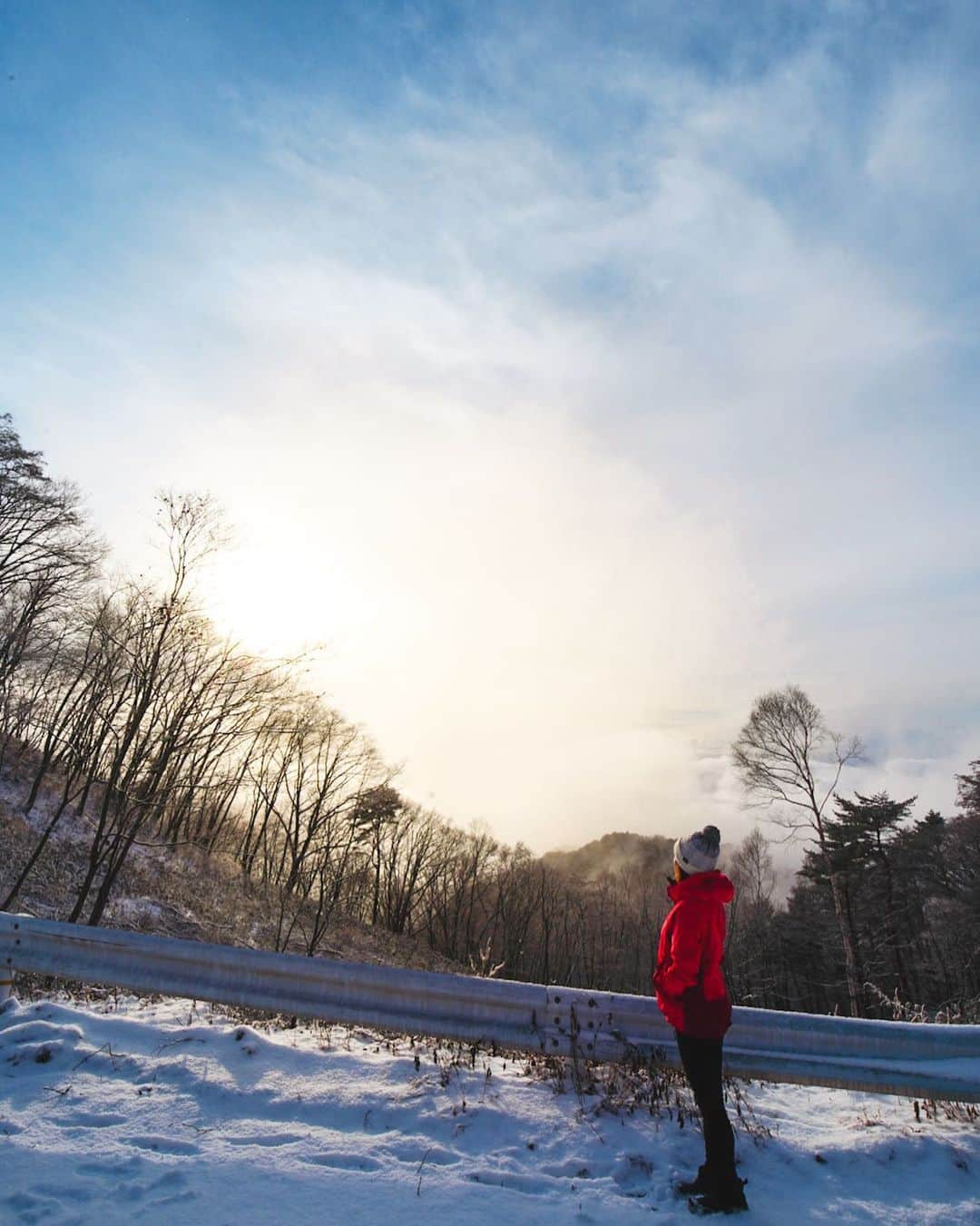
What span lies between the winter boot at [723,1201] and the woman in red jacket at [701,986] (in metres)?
0.06

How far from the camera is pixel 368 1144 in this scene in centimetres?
346

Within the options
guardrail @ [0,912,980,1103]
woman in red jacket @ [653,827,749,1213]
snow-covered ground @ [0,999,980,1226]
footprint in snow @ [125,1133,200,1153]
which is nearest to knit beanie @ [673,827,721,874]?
woman in red jacket @ [653,827,749,1213]

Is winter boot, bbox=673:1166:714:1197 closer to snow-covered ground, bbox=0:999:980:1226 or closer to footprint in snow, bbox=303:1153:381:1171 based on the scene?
snow-covered ground, bbox=0:999:980:1226

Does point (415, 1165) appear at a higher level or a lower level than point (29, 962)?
lower

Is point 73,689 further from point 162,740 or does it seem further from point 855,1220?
point 855,1220

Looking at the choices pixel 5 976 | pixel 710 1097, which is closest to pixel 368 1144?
pixel 710 1097

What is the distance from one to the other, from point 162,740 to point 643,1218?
1089 centimetres

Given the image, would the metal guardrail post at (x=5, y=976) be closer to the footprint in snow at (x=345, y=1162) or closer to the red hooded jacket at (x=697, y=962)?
the footprint in snow at (x=345, y=1162)

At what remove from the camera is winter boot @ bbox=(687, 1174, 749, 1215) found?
3.06 meters

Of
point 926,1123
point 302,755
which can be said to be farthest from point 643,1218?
point 302,755

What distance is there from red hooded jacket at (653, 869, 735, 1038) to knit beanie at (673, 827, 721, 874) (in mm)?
75

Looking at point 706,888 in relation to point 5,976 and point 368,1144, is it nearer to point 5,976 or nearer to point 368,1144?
point 368,1144

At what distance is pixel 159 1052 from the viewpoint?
432 centimetres

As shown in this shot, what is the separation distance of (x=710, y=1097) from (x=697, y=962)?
1.95ft
